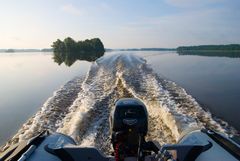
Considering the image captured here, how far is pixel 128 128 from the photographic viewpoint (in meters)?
5.11

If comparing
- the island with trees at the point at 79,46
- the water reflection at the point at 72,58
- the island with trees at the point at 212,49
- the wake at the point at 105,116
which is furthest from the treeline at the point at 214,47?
the wake at the point at 105,116

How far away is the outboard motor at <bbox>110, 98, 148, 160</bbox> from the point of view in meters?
5.00

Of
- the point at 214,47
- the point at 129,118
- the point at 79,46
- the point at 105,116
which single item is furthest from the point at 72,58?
the point at 214,47

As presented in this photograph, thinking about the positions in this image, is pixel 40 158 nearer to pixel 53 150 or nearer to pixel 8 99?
pixel 53 150

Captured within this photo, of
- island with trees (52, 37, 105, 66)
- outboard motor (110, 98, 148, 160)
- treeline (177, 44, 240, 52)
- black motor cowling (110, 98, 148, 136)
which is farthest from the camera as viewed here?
treeline (177, 44, 240, 52)

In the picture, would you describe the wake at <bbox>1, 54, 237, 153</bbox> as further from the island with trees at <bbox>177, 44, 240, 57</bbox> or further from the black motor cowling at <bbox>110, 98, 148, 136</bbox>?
the island with trees at <bbox>177, 44, 240, 57</bbox>

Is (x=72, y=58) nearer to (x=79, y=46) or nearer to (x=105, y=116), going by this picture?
(x=79, y=46)

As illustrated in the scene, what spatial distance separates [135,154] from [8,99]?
35.3 feet

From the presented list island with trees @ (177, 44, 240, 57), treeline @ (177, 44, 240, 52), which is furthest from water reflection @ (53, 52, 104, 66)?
treeline @ (177, 44, 240, 52)

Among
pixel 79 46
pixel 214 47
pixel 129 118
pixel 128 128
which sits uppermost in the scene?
pixel 129 118

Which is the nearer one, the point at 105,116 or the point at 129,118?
the point at 129,118

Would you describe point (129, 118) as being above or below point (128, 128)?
above

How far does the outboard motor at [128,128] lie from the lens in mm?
5004

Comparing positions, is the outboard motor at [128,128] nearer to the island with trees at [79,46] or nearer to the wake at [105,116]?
the wake at [105,116]
